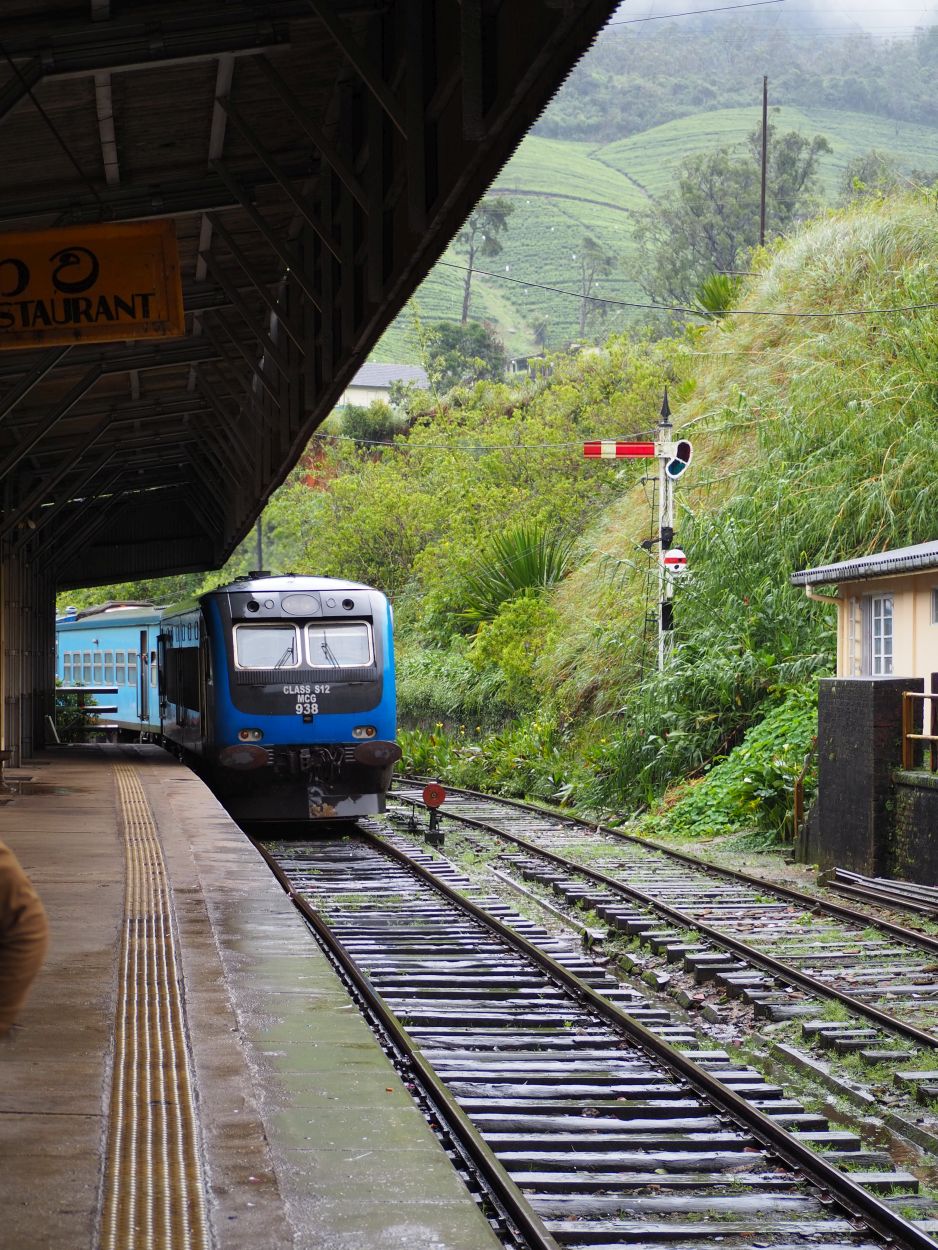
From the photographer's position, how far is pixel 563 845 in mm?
18656

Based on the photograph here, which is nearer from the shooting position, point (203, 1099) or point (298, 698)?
point (203, 1099)

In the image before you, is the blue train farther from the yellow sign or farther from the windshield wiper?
the yellow sign

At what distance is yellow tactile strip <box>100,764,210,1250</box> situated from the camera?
14.4 feet

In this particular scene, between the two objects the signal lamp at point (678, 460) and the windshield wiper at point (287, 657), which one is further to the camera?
the signal lamp at point (678, 460)

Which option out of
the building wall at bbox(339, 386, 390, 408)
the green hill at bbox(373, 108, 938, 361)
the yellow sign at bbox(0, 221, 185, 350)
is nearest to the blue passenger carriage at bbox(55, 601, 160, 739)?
the yellow sign at bbox(0, 221, 185, 350)

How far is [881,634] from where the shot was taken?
18.3m

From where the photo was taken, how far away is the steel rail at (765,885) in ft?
40.1

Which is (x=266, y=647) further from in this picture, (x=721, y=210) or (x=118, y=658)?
(x=721, y=210)

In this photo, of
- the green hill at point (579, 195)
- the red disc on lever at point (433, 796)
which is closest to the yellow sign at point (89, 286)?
the red disc on lever at point (433, 796)

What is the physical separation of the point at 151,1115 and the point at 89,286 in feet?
17.8

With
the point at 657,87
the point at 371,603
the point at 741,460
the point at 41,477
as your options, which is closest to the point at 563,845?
the point at 371,603

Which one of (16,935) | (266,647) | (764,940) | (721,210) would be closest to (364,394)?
(721,210)

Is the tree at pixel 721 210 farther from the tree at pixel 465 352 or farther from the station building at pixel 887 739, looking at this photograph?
the station building at pixel 887 739

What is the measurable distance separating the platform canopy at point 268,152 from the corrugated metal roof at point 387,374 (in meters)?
77.7
